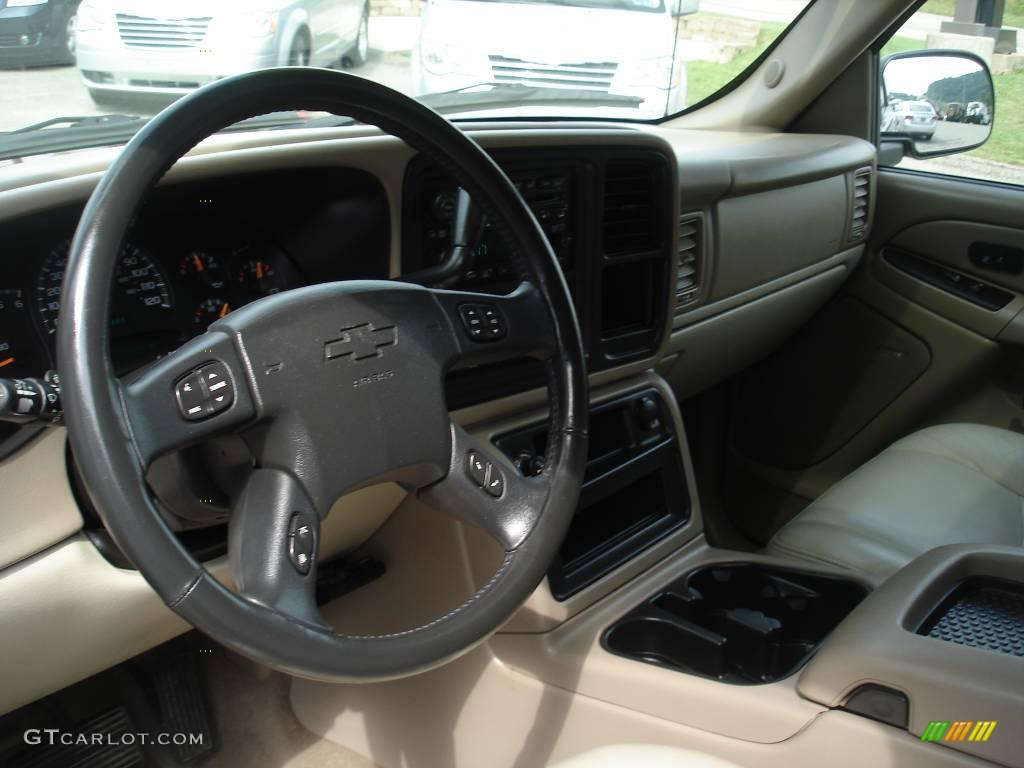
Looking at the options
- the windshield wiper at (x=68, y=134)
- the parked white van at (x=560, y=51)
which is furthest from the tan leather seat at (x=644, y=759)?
the parked white van at (x=560, y=51)

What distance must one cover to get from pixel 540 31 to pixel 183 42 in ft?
3.12

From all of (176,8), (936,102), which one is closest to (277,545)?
(176,8)

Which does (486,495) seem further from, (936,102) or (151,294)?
(936,102)

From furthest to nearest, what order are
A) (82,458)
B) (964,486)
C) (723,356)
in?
(723,356), (964,486), (82,458)

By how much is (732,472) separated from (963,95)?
1.21 metres

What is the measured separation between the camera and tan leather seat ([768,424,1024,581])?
1.66m

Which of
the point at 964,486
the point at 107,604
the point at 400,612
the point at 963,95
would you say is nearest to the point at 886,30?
the point at 963,95

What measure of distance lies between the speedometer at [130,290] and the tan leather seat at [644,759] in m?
0.74

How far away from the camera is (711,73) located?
8.84ft

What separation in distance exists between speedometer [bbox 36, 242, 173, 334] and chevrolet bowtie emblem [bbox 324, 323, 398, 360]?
0.29m

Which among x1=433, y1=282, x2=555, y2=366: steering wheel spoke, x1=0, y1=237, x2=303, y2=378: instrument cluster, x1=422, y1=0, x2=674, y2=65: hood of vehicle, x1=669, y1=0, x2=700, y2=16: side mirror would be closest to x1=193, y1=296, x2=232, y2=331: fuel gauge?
x1=0, y1=237, x2=303, y2=378: instrument cluster

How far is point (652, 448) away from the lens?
5.63 feet

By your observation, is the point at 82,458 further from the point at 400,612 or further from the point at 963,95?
the point at 963,95

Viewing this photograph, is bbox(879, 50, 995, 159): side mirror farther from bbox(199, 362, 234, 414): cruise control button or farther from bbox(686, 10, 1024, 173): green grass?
bbox(199, 362, 234, 414): cruise control button
